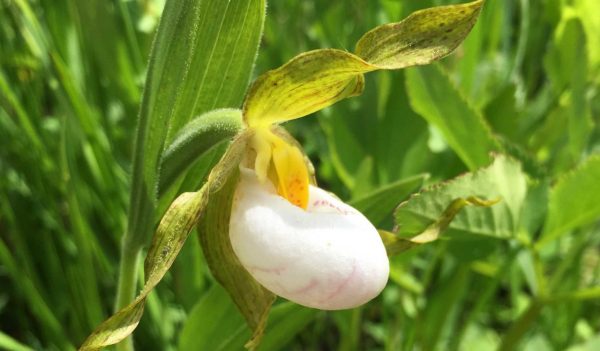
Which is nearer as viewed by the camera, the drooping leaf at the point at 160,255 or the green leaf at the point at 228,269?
the drooping leaf at the point at 160,255

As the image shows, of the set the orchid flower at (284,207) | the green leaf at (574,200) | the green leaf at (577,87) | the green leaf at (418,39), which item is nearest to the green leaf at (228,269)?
Result: the orchid flower at (284,207)

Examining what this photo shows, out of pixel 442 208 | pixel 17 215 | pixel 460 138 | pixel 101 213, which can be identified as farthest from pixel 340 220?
pixel 17 215

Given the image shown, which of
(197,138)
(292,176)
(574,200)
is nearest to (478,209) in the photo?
(574,200)

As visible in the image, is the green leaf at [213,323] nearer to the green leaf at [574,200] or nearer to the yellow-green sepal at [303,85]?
the yellow-green sepal at [303,85]

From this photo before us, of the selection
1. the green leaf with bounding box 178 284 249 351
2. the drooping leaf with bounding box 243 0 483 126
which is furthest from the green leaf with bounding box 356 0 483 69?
the green leaf with bounding box 178 284 249 351

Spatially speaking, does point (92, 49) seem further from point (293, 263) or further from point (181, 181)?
point (293, 263)

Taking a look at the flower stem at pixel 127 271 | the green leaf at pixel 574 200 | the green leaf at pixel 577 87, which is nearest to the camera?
the flower stem at pixel 127 271

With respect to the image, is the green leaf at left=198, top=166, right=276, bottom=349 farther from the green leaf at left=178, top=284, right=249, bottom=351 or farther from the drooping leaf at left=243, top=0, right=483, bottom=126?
the drooping leaf at left=243, top=0, right=483, bottom=126
